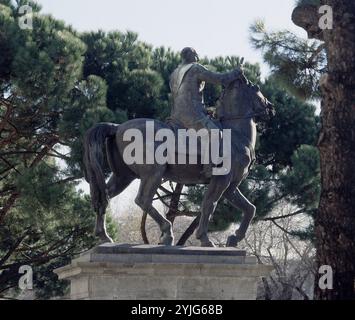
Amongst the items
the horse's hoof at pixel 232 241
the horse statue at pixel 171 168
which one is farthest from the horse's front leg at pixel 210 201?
the horse's hoof at pixel 232 241

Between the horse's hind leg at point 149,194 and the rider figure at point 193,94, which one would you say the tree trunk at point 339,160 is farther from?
the horse's hind leg at point 149,194

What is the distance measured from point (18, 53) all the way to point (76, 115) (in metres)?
1.41

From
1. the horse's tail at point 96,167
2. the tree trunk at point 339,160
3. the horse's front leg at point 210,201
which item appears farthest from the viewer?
the tree trunk at point 339,160

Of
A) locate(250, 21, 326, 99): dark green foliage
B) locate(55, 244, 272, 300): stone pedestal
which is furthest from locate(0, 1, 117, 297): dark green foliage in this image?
locate(55, 244, 272, 300): stone pedestal

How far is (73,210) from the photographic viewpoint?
56.2ft

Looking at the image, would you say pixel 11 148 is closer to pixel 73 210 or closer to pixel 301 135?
pixel 73 210

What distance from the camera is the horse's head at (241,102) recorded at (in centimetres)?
1170

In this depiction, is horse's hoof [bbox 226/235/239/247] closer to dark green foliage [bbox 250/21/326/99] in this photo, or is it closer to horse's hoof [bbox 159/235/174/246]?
horse's hoof [bbox 159/235/174/246]

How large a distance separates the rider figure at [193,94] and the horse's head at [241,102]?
0.13m

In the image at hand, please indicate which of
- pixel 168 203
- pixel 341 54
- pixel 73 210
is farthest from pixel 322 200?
pixel 168 203

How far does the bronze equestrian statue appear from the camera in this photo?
441 inches

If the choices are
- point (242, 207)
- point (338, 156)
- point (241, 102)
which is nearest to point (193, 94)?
point (241, 102)

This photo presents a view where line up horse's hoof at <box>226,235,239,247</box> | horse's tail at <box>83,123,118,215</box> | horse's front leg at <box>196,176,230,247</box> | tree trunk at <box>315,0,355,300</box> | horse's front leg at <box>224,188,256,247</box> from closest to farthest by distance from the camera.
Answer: horse's tail at <box>83,123,118,215</box> < horse's front leg at <box>196,176,230,247</box> < horse's hoof at <box>226,235,239,247</box> < horse's front leg at <box>224,188,256,247</box> < tree trunk at <box>315,0,355,300</box>

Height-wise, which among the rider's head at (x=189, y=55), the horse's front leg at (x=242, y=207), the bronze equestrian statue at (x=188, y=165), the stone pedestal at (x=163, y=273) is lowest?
the stone pedestal at (x=163, y=273)
